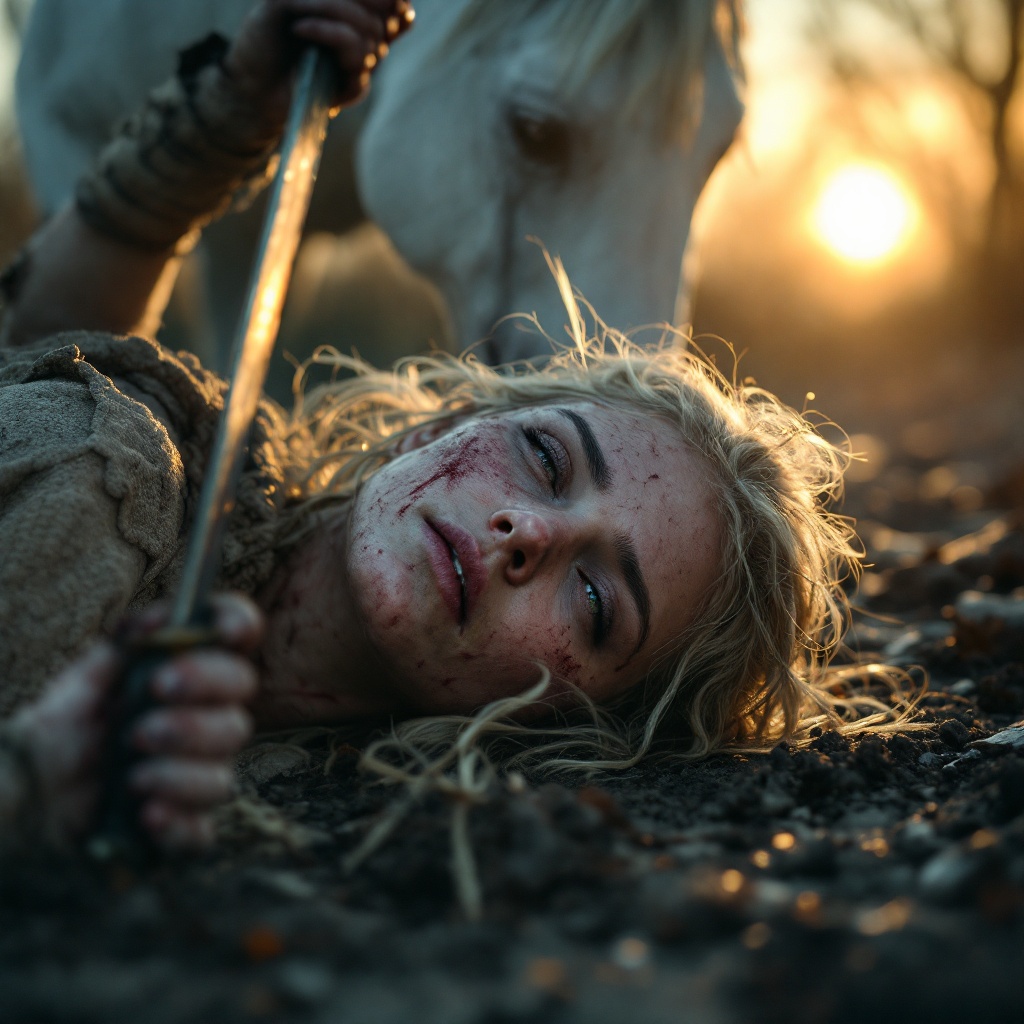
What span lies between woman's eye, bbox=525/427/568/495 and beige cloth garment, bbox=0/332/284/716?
1.38ft

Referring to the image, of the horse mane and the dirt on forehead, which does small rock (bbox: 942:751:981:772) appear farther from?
the horse mane

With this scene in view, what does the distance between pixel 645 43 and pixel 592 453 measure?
3.42 ft

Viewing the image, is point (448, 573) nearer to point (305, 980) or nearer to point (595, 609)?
point (595, 609)

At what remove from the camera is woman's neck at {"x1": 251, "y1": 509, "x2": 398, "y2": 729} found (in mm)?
1461

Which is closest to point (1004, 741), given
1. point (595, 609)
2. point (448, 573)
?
point (595, 609)

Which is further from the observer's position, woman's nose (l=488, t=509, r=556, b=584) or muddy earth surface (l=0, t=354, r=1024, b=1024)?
woman's nose (l=488, t=509, r=556, b=584)

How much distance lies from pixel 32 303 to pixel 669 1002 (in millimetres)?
1806

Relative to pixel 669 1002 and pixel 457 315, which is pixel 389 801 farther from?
pixel 457 315

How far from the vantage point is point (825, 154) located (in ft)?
37.2

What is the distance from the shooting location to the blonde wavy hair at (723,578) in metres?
1.54

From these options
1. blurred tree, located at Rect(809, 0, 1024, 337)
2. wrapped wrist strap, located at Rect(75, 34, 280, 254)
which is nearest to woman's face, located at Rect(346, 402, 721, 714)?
wrapped wrist strap, located at Rect(75, 34, 280, 254)

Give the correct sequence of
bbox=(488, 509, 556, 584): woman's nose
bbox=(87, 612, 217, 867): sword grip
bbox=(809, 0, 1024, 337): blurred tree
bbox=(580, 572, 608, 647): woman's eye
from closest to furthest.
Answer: bbox=(87, 612, 217, 867): sword grip
bbox=(488, 509, 556, 584): woman's nose
bbox=(580, 572, 608, 647): woman's eye
bbox=(809, 0, 1024, 337): blurred tree

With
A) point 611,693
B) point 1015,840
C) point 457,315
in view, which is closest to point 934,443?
point 457,315

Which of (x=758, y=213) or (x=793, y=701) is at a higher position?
(x=758, y=213)
